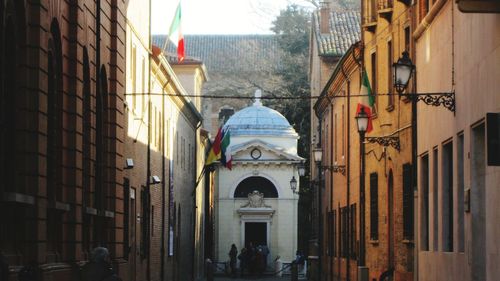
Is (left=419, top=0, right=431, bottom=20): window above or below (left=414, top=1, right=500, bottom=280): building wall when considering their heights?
above

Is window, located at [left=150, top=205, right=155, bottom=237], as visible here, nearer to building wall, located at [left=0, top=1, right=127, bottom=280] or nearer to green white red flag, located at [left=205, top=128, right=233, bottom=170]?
building wall, located at [left=0, top=1, right=127, bottom=280]

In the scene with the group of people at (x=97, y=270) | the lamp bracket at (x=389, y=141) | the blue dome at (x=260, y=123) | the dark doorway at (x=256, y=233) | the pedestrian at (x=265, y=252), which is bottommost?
the group of people at (x=97, y=270)

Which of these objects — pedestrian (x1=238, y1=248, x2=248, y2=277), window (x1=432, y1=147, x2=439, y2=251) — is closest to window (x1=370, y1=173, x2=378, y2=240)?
window (x1=432, y1=147, x2=439, y2=251)

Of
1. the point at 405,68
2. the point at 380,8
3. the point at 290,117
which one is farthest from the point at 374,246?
the point at 290,117

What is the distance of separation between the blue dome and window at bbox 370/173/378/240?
50.7 m

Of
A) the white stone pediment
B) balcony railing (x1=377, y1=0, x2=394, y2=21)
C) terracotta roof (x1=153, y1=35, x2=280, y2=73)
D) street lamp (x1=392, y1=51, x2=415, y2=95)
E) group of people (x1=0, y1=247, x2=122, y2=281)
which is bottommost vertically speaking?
group of people (x1=0, y1=247, x2=122, y2=281)

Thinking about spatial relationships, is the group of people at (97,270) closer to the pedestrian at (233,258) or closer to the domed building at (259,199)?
the pedestrian at (233,258)

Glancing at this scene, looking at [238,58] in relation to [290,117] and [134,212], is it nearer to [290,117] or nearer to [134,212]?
[290,117]

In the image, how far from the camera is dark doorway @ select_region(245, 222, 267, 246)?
85375 millimetres

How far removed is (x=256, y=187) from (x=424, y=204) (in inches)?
2409

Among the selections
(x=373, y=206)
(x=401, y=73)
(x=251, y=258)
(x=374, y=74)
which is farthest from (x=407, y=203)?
(x=251, y=258)

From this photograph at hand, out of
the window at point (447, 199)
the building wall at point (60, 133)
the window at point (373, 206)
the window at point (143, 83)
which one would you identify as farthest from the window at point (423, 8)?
the window at point (143, 83)

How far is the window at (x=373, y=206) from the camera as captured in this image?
3381 centimetres

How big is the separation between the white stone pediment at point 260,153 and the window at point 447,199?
62188 millimetres
